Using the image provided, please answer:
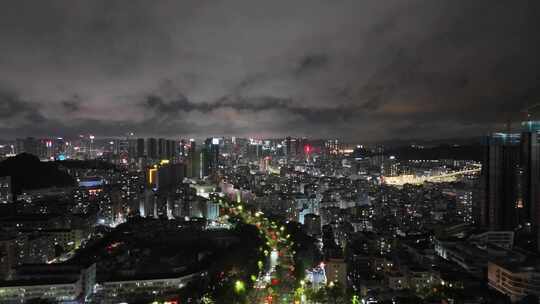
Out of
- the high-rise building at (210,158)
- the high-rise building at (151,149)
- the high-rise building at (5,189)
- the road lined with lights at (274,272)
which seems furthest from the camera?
the high-rise building at (210,158)

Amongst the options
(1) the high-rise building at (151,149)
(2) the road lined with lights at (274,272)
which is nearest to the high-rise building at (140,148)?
(1) the high-rise building at (151,149)

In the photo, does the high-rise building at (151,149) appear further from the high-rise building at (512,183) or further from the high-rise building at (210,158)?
the high-rise building at (512,183)

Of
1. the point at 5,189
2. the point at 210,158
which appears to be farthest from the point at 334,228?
the point at 210,158

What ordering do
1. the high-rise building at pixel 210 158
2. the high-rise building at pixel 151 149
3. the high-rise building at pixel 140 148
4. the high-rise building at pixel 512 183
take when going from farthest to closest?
the high-rise building at pixel 210 158 < the high-rise building at pixel 140 148 < the high-rise building at pixel 151 149 < the high-rise building at pixel 512 183

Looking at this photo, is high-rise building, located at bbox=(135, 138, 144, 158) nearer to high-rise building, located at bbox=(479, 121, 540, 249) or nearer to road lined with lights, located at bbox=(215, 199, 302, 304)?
road lined with lights, located at bbox=(215, 199, 302, 304)

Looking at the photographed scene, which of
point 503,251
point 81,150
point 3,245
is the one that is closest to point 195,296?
point 3,245

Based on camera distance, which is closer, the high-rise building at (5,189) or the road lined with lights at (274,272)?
the road lined with lights at (274,272)

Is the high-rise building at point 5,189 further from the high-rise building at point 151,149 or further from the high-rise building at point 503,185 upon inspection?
the high-rise building at point 503,185

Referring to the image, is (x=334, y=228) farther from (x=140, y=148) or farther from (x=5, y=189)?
(x=140, y=148)

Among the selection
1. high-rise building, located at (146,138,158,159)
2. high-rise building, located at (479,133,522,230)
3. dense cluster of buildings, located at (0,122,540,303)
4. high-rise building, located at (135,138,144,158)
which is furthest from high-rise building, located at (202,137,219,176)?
high-rise building, located at (479,133,522,230)

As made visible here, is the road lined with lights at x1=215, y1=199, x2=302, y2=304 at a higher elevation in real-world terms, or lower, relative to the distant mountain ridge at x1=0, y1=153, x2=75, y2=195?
lower

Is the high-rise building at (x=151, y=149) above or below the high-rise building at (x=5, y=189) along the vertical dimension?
above

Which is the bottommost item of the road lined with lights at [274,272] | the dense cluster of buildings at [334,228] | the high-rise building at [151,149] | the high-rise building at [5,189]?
the road lined with lights at [274,272]
